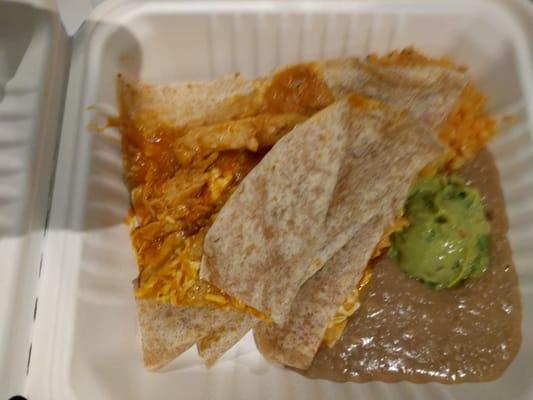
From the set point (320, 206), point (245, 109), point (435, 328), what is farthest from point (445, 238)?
point (245, 109)

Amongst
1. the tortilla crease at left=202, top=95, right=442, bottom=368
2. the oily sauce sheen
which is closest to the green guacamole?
the oily sauce sheen

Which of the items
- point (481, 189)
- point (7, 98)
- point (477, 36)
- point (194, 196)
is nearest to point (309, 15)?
point (477, 36)

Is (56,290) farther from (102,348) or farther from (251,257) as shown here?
(251,257)


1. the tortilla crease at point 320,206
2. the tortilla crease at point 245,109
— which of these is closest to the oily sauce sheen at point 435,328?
the tortilla crease at point 320,206

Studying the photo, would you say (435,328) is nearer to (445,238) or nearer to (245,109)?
(445,238)

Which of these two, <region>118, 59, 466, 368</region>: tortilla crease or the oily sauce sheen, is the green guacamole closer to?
the oily sauce sheen

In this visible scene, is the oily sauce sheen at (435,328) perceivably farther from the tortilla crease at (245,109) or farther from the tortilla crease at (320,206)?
the tortilla crease at (245,109)
